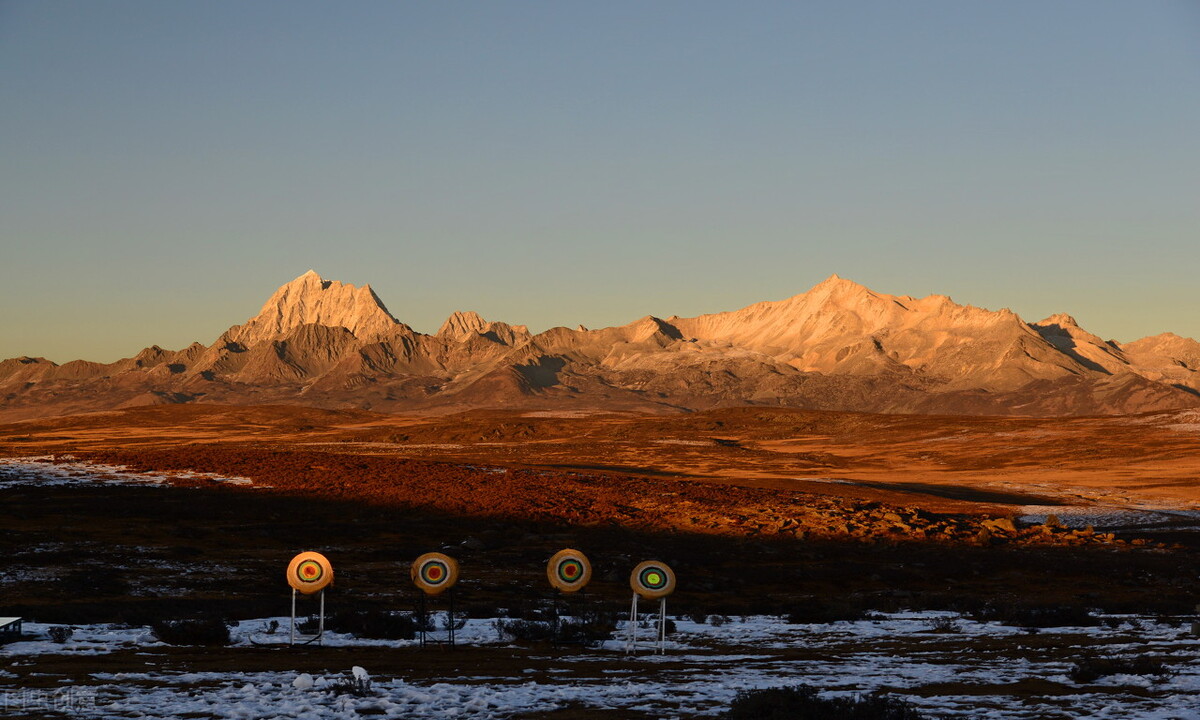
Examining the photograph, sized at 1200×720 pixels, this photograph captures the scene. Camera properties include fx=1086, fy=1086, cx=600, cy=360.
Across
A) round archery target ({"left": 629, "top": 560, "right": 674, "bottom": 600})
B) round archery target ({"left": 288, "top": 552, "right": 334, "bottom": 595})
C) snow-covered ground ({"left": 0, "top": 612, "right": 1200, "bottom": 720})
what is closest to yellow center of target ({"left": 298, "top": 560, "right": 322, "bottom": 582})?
round archery target ({"left": 288, "top": 552, "right": 334, "bottom": 595})

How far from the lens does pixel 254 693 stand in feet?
51.4

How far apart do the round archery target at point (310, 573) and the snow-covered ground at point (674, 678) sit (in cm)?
132

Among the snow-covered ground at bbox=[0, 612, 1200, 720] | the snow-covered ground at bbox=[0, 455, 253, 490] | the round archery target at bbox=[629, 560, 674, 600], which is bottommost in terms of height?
the snow-covered ground at bbox=[0, 455, 253, 490]

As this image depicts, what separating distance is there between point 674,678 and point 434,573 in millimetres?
6589

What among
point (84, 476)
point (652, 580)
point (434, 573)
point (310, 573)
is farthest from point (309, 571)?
point (84, 476)

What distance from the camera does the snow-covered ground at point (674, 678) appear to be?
49.0ft

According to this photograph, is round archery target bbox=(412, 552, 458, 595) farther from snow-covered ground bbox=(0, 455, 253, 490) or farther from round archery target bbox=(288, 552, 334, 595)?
snow-covered ground bbox=(0, 455, 253, 490)

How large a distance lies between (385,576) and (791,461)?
276 feet

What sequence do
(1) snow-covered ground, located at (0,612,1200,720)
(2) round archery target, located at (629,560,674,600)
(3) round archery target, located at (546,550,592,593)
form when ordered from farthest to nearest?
(3) round archery target, located at (546,550,592,593) < (2) round archery target, located at (629,560,674,600) < (1) snow-covered ground, located at (0,612,1200,720)

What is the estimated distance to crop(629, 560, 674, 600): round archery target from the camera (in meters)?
21.9

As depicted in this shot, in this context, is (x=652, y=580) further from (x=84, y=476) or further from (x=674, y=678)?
(x=84, y=476)

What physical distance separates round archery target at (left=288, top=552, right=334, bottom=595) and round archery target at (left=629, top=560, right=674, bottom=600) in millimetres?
6091

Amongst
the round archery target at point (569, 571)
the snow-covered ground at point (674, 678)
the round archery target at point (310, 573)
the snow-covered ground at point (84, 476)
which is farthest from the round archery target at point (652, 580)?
the snow-covered ground at point (84, 476)

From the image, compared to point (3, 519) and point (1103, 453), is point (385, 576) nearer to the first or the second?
point (3, 519)
